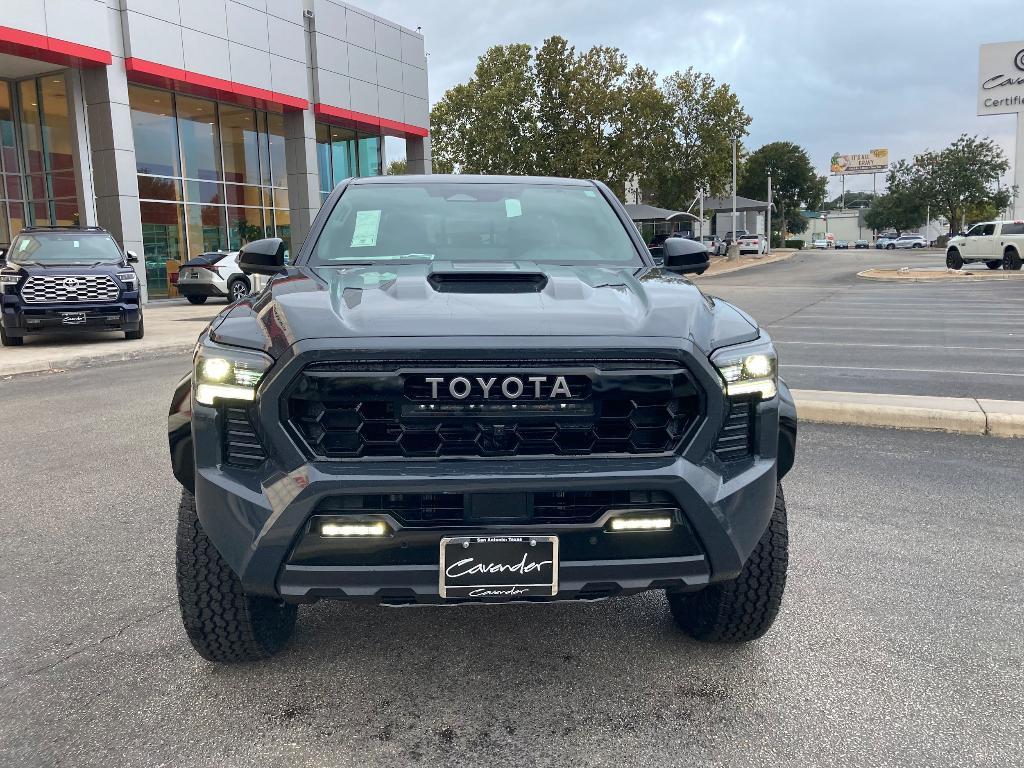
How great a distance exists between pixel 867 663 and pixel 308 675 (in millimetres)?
1871

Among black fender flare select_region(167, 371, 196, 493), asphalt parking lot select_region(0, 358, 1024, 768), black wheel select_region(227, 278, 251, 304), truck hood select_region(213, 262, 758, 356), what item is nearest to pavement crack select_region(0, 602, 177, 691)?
asphalt parking lot select_region(0, 358, 1024, 768)

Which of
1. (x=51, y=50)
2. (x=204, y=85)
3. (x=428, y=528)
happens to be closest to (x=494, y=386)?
(x=428, y=528)

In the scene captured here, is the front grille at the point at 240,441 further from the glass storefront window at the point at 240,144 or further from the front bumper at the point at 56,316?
the glass storefront window at the point at 240,144

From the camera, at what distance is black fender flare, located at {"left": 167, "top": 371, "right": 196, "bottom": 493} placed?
2650 mm

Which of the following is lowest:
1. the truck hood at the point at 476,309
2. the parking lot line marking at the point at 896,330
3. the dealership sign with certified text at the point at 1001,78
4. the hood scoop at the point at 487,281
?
the parking lot line marking at the point at 896,330

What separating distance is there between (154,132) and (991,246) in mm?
30282

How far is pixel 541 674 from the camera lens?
112 inches

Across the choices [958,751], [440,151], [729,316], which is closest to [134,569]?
[729,316]

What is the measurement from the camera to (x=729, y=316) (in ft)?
9.20

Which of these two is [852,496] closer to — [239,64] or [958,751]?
[958,751]

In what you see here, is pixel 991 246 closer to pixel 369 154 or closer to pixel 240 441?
pixel 369 154

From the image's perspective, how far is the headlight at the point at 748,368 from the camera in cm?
249

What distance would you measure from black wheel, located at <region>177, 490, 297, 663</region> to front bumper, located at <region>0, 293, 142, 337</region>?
11197 mm

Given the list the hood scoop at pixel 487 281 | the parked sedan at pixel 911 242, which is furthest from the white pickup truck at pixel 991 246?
the parked sedan at pixel 911 242
